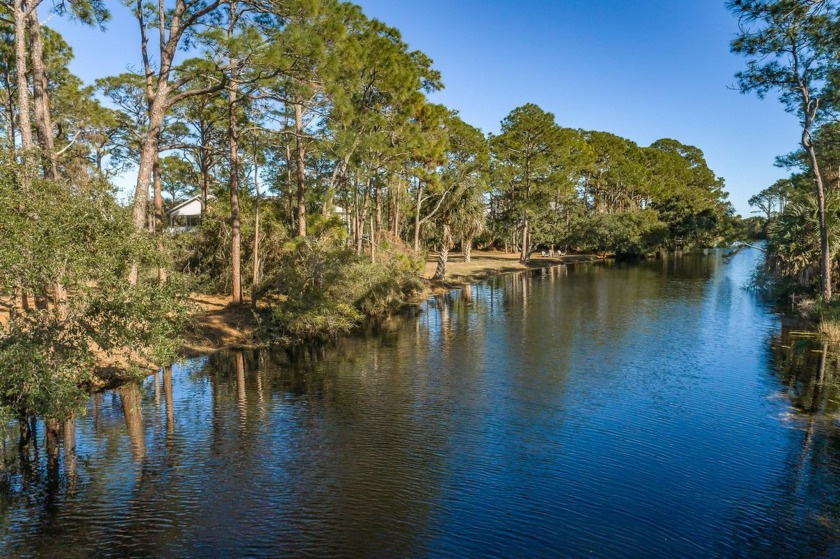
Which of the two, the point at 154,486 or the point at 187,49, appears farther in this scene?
the point at 187,49

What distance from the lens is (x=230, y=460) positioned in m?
13.7

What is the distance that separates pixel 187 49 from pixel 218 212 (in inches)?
423

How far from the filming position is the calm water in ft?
34.6

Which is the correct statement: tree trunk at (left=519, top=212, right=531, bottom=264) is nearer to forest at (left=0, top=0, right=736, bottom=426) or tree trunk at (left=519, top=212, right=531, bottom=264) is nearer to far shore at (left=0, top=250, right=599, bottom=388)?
forest at (left=0, top=0, right=736, bottom=426)

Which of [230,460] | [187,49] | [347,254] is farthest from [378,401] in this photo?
[187,49]

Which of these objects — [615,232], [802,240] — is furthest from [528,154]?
[802,240]

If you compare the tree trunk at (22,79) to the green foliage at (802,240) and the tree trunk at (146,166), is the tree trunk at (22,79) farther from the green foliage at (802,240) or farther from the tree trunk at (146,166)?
the green foliage at (802,240)

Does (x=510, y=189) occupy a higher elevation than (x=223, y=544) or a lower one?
higher

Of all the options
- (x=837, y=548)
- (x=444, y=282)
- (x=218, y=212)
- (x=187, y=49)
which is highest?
(x=187, y=49)

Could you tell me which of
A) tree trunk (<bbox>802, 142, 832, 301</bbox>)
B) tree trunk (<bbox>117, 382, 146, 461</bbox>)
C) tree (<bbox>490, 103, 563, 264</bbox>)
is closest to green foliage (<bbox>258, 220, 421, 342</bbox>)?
tree trunk (<bbox>117, 382, 146, 461</bbox>)

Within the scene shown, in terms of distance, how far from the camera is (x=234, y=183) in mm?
26953

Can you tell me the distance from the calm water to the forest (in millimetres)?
2238

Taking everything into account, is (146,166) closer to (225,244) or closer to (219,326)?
(219,326)

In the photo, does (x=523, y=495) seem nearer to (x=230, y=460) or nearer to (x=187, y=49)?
(x=230, y=460)
